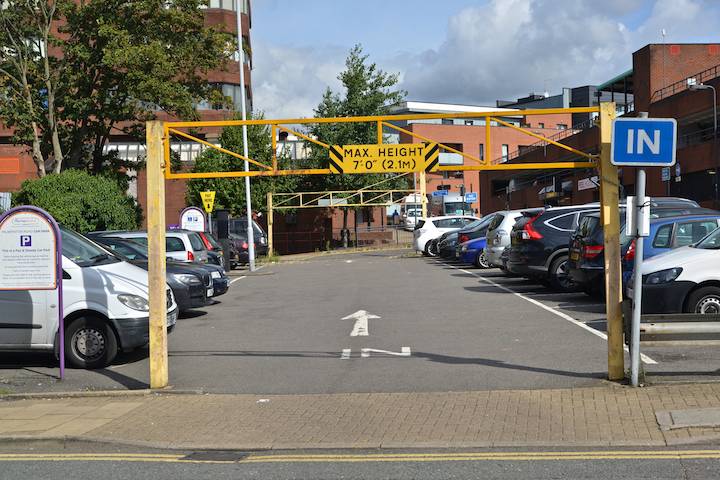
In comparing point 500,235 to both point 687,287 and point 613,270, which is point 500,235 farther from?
point 613,270

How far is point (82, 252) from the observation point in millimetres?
11398

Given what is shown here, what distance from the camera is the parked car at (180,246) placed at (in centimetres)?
1702

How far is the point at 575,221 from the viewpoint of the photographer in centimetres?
1822

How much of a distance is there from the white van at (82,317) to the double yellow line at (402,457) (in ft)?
12.9

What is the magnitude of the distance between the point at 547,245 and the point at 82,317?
10503mm

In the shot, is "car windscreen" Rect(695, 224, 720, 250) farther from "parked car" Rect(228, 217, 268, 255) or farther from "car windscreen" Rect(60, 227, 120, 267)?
"parked car" Rect(228, 217, 268, 255)

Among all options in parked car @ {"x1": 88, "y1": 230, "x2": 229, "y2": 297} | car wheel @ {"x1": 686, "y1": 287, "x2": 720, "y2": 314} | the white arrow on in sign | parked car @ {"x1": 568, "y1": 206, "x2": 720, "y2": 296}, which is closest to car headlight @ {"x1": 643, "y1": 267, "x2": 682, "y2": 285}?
car wheel @ {"x1": 686, "y1": 287, "x2": 720, "y2": 314}

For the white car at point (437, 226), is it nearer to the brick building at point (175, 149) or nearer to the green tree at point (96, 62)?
the green tree at point (96, 62)

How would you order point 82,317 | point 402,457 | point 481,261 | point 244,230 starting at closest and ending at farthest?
point 402,457 → point 82,317 → point 481,261 → point 244,230

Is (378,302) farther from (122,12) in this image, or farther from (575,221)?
(122,12)

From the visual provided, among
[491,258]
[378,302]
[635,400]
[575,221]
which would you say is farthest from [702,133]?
[635,400]

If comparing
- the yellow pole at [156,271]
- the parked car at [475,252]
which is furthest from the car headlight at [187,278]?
the parked car at [475,252]

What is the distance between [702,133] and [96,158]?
30887mm

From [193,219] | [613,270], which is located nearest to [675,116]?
[193,219]
